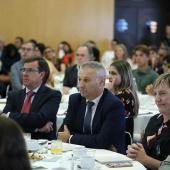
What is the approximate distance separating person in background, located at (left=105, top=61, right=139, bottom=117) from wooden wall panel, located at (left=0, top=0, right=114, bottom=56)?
8.91m

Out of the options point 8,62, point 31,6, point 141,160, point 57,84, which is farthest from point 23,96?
point 31,6

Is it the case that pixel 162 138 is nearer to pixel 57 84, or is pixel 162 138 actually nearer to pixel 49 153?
pixel 49 153

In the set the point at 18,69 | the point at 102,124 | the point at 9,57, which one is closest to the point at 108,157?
the point at 102,124

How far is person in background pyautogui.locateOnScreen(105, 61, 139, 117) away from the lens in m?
4.91

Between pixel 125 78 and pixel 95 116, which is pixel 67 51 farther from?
pixel 95 116

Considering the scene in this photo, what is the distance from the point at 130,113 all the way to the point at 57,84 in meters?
2.82

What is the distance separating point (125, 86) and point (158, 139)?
166cm

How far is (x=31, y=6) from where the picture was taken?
13.7 meters

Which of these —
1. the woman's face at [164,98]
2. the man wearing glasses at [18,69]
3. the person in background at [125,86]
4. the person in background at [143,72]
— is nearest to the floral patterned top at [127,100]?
the person in background at [125,86]

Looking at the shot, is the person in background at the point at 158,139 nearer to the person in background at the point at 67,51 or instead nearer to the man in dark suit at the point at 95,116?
the man in dark suit at the point at 95,116

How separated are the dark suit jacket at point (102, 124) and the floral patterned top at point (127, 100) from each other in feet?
2.43

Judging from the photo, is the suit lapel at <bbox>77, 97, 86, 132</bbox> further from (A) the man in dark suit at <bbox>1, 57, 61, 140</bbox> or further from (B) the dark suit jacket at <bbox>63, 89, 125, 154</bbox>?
(A) the man in dark suit at <bbox>1, 57, 61, 140</bbox>

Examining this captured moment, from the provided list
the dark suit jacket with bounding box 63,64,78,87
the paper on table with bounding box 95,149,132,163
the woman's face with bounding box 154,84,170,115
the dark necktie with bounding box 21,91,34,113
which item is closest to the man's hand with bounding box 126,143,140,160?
the paper on table with bounding box 95,149,132,163

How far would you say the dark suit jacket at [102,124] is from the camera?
12.7 ft
